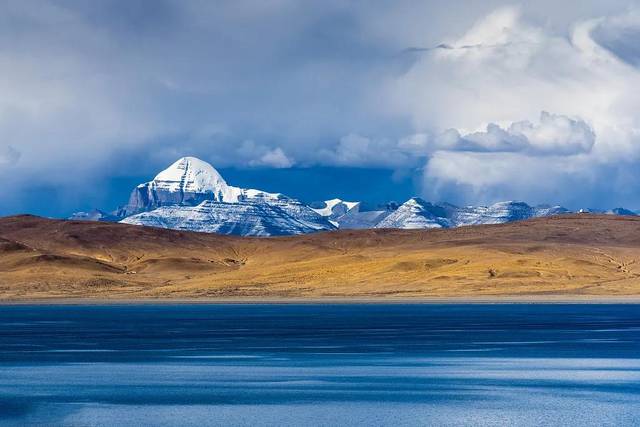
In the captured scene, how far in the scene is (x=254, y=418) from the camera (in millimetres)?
56719

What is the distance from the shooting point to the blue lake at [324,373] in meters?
57.7

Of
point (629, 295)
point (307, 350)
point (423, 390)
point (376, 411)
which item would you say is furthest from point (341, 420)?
point (629, 295)

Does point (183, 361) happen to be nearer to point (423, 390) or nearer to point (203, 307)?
point (423, 390)

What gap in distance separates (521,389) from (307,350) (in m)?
28.7

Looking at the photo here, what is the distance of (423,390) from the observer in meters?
66.6

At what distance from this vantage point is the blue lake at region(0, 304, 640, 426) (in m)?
57.7

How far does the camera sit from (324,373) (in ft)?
245

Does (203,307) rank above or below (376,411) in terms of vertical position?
above

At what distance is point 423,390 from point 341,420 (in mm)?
11794

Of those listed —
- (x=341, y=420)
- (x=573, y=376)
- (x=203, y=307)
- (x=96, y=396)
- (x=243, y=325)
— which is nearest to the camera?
(x=341, y=420)

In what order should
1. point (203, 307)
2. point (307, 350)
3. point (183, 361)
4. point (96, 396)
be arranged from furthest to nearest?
point (203, 307)
point (307, 350)
point (183, 361)
point (96, 396)

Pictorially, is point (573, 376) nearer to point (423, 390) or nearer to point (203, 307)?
point (423, 390)

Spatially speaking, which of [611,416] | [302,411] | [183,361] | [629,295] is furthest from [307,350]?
[629,295]

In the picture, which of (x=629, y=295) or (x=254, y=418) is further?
(x=629, y=295)
